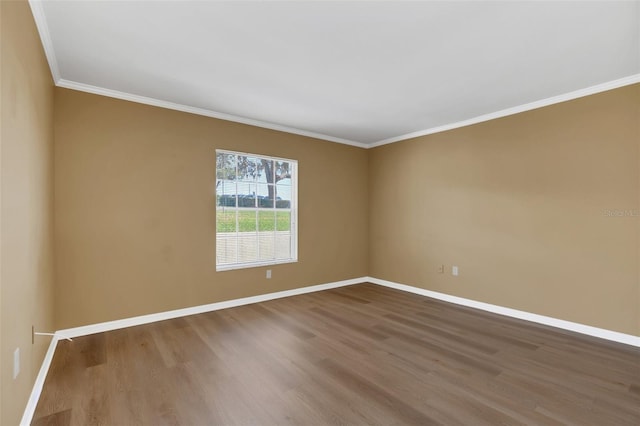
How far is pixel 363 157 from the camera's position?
19.0ft

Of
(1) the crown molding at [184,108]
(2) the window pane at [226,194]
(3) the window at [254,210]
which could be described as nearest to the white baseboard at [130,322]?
(3) the window at [254,210]

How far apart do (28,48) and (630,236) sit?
17.1 feet

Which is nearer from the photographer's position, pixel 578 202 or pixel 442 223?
pixel 578 202

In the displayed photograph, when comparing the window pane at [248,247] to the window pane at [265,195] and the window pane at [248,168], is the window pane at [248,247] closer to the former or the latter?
the window pane at [265,195]

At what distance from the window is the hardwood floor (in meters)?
1.03

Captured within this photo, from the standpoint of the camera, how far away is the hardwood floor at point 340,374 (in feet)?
6.33

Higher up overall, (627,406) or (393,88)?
(393,88)

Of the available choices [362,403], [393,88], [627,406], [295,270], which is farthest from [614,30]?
[295,270]

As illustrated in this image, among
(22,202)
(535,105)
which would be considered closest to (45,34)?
(22,202)

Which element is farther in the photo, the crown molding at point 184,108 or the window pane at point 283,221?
the window pane at point 283,221

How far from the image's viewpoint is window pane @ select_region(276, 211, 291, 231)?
4766 mm

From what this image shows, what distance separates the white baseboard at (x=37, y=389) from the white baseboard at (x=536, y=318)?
446 cm

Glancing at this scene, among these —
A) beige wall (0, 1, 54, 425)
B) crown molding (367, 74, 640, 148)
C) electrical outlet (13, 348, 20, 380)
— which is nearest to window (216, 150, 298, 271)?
beige wall (0, 1, 54, 425)

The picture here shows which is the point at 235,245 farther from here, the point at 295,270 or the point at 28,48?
the point at 28,48
